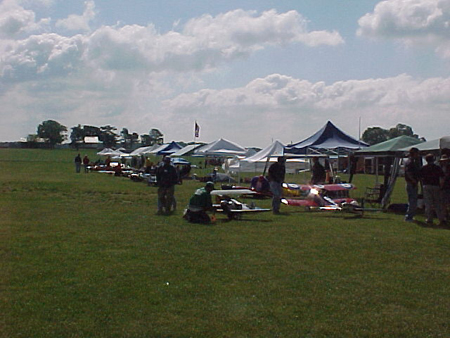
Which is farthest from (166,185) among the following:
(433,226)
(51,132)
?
(51,132)

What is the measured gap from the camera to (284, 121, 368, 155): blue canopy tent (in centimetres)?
2298

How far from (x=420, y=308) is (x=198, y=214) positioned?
7188 mm

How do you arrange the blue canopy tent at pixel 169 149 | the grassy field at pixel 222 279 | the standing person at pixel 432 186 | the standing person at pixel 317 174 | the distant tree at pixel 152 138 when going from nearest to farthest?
the grassy field at pixel 222 279, the standing person at pixel 432 186, the standing person at pixel 317 174, the blue canopy tent at pixel 169 149, the distant tree at pixel 152 138

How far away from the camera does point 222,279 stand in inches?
274

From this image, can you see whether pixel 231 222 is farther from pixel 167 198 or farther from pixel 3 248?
pixel 3 248

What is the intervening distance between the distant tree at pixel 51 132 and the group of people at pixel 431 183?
149m

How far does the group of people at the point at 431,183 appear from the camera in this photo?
40.7 ft

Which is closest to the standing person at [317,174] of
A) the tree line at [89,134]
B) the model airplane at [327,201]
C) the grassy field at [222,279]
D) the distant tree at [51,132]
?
the model airplane at [327,201]

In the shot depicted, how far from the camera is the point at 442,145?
1328 centimetres

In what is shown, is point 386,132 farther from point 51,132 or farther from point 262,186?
point 51,132

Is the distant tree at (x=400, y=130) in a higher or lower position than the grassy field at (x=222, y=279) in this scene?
higher

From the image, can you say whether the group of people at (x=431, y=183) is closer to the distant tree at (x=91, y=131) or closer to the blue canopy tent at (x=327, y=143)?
the blue canopy tent at (x=327, y=143)

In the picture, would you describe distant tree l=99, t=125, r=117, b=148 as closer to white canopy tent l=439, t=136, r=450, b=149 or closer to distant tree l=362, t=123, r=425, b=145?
distant tree l=362, t=123, r=425, b=145

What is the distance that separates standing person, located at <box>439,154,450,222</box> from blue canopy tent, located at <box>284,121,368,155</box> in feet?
31.8
